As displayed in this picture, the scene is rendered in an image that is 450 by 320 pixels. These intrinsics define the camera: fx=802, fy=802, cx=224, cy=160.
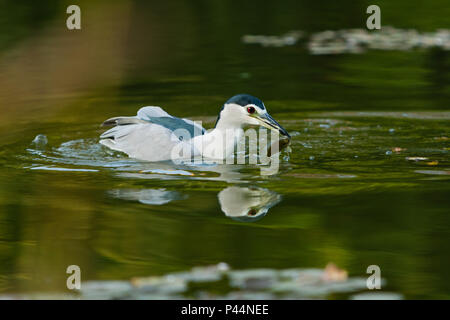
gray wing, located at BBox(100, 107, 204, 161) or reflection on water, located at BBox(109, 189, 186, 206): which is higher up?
gray wing, located at BBox(100, 107, 204, 161)

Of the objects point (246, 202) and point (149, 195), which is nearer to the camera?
point (246, 202)

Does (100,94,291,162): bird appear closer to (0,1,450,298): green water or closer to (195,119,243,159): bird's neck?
(195,119,243,159): bird's neck

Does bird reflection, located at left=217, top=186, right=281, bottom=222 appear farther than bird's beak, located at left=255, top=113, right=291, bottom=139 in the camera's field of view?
No

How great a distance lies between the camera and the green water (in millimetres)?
5781

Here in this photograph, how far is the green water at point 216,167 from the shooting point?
578cm

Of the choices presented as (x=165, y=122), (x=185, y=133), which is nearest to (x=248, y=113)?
(x=185, y=133)

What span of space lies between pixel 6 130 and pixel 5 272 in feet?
16.5

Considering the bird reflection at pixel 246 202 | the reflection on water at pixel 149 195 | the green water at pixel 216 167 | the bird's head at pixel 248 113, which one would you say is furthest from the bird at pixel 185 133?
the reflection on water at pixel 149 195

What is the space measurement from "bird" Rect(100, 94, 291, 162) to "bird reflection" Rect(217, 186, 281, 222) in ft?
3.61

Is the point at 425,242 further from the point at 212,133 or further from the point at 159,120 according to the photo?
the point at 159,120

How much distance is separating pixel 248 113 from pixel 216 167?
66 cm

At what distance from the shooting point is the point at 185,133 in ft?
29.3

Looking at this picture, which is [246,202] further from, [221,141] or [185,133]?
[185,133]

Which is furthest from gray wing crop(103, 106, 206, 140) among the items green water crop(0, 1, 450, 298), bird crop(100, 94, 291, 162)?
green water crop(0, 1, 450, 298)
